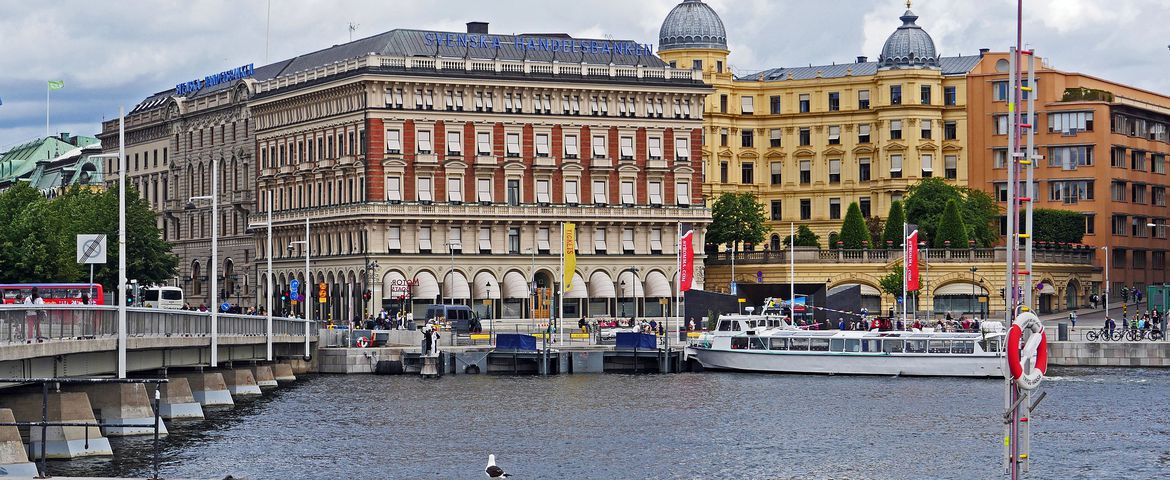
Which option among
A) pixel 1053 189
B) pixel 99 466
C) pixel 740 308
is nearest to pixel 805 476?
pixel 99 466

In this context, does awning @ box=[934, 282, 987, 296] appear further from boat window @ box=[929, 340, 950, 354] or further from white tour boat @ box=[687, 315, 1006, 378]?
boat window @ box=[929, 340, 950, 354]

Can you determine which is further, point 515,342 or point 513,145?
point 513,145

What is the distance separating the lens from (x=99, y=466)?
64875 mm

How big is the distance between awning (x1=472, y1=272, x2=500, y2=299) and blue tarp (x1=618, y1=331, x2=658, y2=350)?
136 ft

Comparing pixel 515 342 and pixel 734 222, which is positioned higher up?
pixel 734 222

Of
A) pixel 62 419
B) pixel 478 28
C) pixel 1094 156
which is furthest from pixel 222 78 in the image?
pixel 62 419

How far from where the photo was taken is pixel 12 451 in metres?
57.5

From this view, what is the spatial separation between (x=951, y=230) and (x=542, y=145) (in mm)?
33661

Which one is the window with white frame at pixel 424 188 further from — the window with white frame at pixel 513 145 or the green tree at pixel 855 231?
the green tree at pixel 855 231

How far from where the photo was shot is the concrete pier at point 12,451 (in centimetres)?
5638

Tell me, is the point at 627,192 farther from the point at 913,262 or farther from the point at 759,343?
the point at 759,343

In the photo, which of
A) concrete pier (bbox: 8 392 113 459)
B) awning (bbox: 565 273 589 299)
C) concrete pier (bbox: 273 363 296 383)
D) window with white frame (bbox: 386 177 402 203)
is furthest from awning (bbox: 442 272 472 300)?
concrete pier (bbox: 8 392 113 459)

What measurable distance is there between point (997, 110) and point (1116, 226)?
1459 centimetres

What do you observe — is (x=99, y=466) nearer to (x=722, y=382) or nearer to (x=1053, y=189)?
(x=722, y=382)
